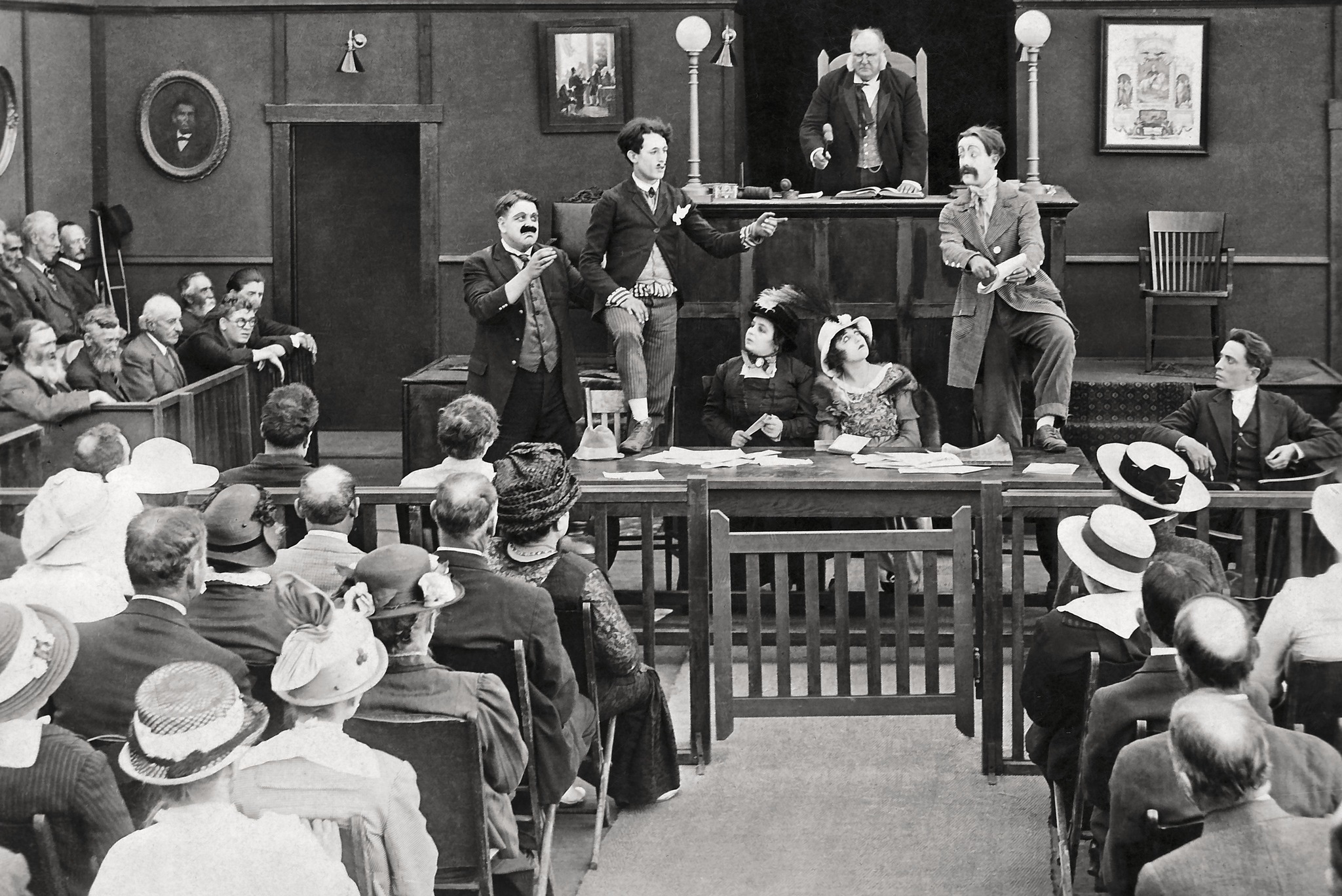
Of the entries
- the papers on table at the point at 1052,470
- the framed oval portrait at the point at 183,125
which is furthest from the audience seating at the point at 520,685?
Answer: the framed oval portrait at the point at 183,125

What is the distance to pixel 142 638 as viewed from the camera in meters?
3.64

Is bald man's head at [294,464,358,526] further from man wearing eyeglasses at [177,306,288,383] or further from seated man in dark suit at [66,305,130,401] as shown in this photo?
man wearing eyeglasses at [177,306,288,383]

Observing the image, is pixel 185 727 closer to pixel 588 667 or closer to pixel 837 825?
pixel 588 667

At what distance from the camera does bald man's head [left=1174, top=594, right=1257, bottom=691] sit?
10.2 feet

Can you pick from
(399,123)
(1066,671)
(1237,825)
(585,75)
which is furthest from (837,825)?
(399,123)

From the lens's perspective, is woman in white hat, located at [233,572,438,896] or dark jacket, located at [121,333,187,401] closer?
woman in white hat, located at [233,572,438,896]

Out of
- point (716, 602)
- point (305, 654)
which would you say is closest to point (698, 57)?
point (716, 602)

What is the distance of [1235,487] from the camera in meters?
6.63

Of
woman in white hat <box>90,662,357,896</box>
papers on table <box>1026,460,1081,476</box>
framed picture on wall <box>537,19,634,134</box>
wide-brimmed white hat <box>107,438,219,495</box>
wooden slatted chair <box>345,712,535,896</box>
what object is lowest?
wooden slatted chair <box>345,712,535,896</box>

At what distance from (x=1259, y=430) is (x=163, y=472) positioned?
4.38 metres

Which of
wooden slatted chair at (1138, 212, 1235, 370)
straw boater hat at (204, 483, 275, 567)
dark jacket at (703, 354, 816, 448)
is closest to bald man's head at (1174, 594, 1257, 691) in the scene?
straw boater hat at (204, 483, 275, 567)

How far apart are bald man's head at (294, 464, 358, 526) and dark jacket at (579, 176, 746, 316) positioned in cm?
331

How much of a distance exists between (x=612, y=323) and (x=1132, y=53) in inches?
187

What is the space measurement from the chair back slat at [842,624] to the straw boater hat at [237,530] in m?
1.67
